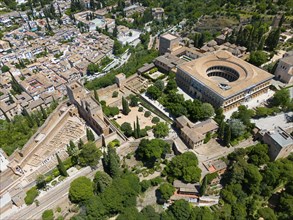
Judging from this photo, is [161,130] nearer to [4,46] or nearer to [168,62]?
[168,62]

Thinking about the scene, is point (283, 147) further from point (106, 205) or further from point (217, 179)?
point (106, 205)

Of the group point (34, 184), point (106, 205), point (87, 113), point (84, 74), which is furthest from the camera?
point (84, 74)

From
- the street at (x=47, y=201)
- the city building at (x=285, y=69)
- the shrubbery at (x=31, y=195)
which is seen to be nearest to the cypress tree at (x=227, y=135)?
the city building at (x=285, y=69)

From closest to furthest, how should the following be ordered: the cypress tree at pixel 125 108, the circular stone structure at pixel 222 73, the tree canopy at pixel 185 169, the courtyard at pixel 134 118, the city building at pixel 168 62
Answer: the tree canopy at pixel 185 169
the courtyard at pixel 134 118
the cypress tree at pixel 125 108
the circular stone structure at pixel 222 73
the city building at pixel 168 62

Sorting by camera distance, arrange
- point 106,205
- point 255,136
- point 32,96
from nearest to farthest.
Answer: point 106,205, point 255,136, point 32,96

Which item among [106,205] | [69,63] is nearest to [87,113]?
[106,205]

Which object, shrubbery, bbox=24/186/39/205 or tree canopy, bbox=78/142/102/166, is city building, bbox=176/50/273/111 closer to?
tree canopy, bbox=78/142/102/166

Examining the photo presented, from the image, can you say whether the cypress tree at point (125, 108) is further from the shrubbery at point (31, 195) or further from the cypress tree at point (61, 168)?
the shrubbery at point (31, 195)
